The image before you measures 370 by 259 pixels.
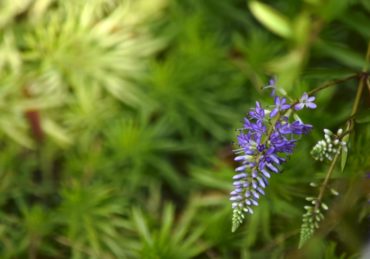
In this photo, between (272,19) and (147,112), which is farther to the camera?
(147,112)

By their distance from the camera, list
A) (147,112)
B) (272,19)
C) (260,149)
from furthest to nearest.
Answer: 1. (147,112)
2. (272,19)
3. (260,149)

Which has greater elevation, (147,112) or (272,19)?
(272,19)

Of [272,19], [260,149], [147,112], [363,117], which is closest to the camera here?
[260,149]

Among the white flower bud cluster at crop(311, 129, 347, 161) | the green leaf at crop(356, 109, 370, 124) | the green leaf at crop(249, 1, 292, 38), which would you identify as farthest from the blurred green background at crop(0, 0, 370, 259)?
the white flower bud cluster at crop(311, 129, 347, 161)

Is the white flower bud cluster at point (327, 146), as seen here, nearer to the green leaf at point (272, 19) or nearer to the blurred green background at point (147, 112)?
the blurred green background at point (147, 112)

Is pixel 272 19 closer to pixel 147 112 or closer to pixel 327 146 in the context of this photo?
pixel 147 112

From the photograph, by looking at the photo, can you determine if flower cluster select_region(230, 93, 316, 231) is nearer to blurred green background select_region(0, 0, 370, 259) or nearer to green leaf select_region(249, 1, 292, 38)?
blurred green background select_region(0, 0, 370, 259)

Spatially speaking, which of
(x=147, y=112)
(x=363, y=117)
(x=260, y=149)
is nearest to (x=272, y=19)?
(x=147, y=112)

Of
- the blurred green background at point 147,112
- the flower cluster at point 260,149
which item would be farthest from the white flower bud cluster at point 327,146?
the blurred green background at point 147,112

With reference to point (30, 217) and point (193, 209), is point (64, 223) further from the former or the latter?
point (193, 209)

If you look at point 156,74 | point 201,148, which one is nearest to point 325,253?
point 201,148
